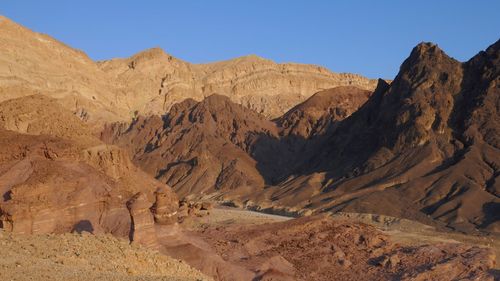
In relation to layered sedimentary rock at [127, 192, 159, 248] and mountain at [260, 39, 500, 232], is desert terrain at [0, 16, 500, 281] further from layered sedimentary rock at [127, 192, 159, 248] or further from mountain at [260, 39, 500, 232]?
mountain at [260, 39, 500, 232]

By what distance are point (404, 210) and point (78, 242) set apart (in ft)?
148

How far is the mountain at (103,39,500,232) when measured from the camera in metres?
62.2

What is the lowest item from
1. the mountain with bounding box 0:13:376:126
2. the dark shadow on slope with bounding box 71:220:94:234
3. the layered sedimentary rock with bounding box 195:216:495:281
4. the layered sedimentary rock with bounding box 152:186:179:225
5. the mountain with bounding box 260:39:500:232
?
the layered sedimentary rock with bounding box 195:216:495:281

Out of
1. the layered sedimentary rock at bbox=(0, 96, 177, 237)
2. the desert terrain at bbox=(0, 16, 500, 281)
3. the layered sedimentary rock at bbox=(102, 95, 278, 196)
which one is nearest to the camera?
the layered sedimentary rock at bbox=(0, 96, 177, 237)

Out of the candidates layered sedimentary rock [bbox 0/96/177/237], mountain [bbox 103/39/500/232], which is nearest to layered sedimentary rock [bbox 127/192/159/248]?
layered sedimentary rock [bbox 0/96/177/237]

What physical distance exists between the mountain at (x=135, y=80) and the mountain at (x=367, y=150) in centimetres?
842

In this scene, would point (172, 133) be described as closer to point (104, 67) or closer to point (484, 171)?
point (104, 67)

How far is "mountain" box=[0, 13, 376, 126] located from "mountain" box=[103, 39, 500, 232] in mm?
8415

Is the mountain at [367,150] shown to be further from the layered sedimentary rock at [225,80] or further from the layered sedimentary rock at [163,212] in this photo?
the layered sedimentary rock at [163,212]

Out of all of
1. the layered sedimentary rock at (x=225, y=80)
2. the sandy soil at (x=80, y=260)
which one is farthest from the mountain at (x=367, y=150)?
the sandy soil at (x=80, y=260)

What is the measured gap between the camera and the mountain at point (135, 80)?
97.4 m

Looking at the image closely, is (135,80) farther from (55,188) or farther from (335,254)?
(55,188)

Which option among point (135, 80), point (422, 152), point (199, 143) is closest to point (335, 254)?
point (422, 152)

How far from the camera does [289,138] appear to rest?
333 ft
